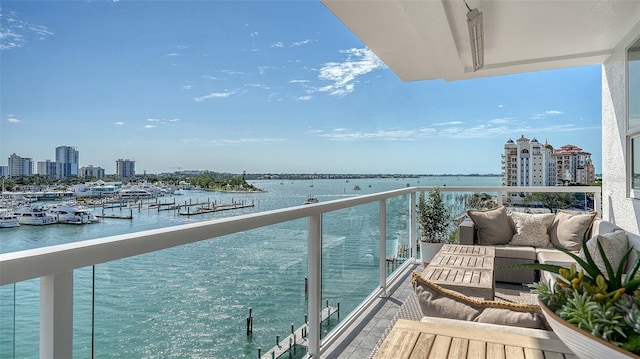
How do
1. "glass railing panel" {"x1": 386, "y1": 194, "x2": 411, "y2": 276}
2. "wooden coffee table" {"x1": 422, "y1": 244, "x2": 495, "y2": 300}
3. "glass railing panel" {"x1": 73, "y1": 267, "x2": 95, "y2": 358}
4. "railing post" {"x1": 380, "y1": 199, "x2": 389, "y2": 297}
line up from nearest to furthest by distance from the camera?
1. "glass railing panel" {"x1": 73, "y1": 267, "x2": 95, "y2": 358}
2. "wooden coffee table" {"x1": 422, "y1": 244, "x2": 495, "y2": 300}
3. "railing post" {"x1": 380, "y1": 199, "x2": 389, "y2": 297}
4. "glass railing panel" {"x1": 386, "y1": 194, "x2": 411, "y2": 276}

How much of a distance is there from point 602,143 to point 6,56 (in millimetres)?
21082

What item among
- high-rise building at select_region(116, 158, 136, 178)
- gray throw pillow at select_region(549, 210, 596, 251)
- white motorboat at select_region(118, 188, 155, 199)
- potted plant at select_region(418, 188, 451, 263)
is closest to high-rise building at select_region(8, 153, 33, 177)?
white motorboat at select_region(118, 188, 155, 199)

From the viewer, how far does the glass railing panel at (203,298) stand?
A: 119 centimetres

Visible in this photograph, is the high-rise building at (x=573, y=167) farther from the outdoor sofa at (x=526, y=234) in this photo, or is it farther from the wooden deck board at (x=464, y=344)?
the wooden deck board at (x=464, y=344)

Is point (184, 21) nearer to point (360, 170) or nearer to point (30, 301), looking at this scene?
point (360, 170)

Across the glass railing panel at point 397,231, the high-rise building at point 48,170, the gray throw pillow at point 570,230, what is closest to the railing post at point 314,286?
the glass railing panel at point 397,231

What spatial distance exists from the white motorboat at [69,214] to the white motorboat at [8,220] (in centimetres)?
38

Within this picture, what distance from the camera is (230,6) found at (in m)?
23.8

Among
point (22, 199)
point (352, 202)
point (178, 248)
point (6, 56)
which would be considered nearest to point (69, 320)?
point (178, 248)

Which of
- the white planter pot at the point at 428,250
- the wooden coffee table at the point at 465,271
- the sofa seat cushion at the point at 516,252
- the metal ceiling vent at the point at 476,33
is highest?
the metal ceiling vent at the point at 476,33

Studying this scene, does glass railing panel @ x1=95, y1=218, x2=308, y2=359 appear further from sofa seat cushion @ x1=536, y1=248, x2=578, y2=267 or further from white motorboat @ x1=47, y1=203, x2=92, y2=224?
white motorboat @ x1=47, y1=203, x2=92, y2=224

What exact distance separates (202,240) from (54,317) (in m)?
0.61

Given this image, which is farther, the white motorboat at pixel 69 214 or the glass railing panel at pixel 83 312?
the white motorboat at pixel 69 214

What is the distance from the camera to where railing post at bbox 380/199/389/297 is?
3958mm
